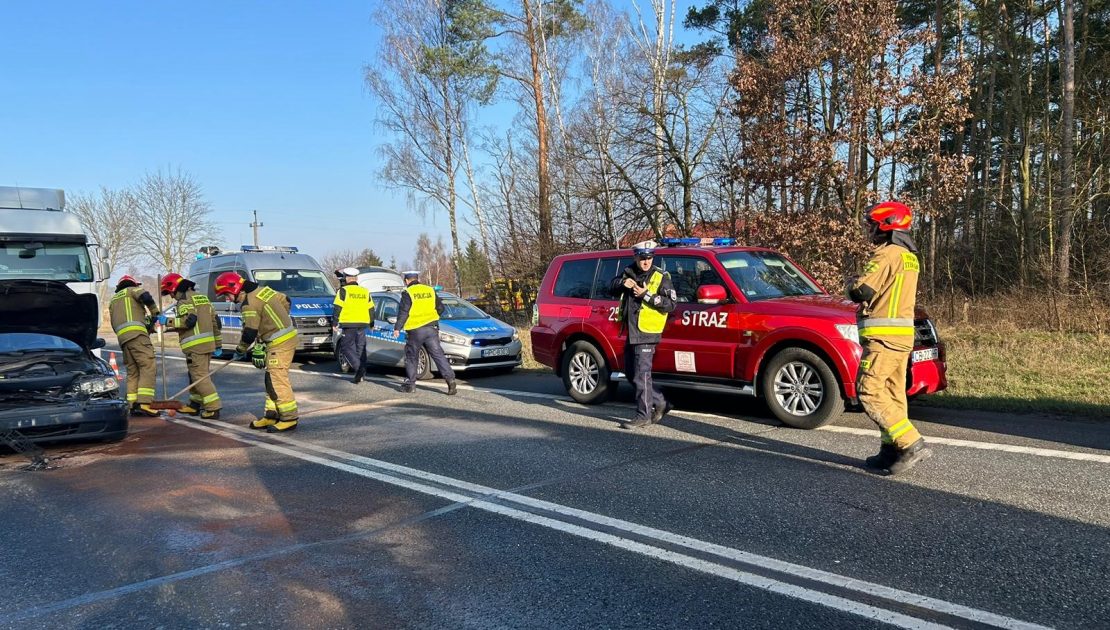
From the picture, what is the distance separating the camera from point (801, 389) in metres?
7.29

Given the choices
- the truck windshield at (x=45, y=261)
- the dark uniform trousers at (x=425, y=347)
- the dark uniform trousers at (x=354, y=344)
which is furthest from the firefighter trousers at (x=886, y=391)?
the truck windshield at (x=45, y=261)

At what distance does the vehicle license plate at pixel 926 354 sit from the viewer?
7.05 metres

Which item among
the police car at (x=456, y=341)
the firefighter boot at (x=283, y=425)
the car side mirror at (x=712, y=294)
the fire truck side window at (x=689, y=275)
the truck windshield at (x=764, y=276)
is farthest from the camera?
the police car at (x=456, y=341)

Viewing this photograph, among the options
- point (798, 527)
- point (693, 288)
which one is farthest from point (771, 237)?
point (798, 527)

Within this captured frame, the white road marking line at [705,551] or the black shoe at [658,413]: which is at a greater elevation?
the black shoe at [658,413]

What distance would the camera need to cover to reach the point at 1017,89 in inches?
810

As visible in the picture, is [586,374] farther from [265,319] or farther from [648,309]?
[265,319]

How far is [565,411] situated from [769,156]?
8262 millimetres

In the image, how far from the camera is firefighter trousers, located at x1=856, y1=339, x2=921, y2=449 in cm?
542

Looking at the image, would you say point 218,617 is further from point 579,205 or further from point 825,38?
point 579,205

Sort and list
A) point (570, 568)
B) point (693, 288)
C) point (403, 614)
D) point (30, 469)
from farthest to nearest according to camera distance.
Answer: point (693, 288) → point (30, 469) → point (570, 568) → point (403, 614)

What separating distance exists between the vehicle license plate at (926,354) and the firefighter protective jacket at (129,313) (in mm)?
8535

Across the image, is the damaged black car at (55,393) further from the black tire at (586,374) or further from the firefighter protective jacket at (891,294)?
the firefighter protective jacket at (891,294)

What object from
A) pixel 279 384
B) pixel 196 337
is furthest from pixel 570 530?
pixel 196 337
